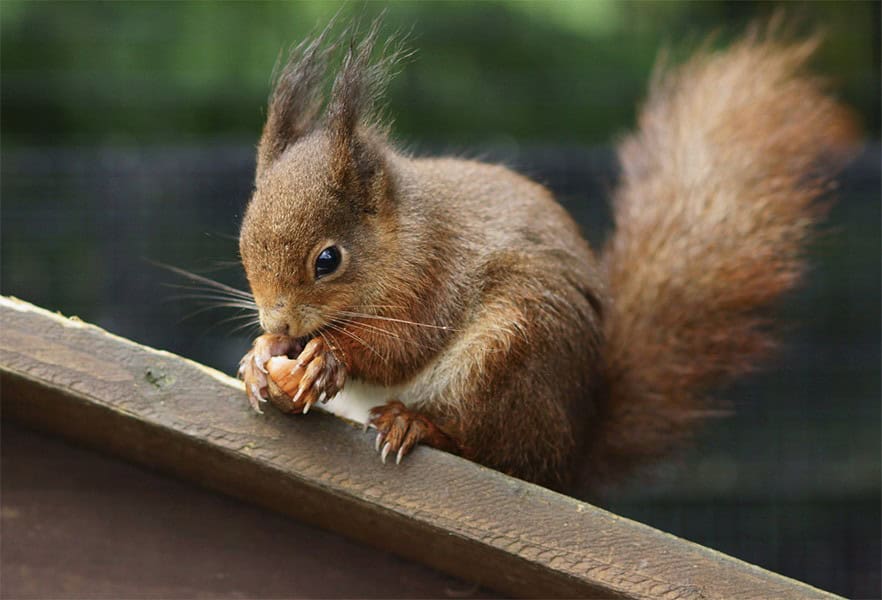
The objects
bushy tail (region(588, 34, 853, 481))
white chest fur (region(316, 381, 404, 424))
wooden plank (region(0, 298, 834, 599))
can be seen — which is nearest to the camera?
wooden plank (region(0, 298, 834, 599))

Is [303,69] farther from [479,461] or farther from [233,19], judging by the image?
[233,19]

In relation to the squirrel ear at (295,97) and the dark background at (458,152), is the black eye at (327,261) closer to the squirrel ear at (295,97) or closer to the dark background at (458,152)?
the squirrel ear at (295,97)

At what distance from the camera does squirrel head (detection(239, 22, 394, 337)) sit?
3.63 ft

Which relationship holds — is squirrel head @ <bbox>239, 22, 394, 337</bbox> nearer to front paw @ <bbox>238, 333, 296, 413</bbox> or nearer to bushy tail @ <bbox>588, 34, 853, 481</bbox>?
front paw @ <bbox>238, 333, 296, 413</bbox>

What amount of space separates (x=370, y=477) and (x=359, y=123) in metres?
0.41

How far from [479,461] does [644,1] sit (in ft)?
7.67

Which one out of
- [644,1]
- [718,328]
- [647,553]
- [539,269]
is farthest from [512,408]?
[644,1]

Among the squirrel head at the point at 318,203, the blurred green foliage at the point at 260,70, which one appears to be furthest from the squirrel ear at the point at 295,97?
the blurred green foliage at the point at 260,70

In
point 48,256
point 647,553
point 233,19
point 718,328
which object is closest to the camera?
point 647,553

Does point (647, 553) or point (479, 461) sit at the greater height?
point (479, 461)

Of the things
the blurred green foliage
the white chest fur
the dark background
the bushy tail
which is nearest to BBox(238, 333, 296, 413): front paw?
the white chest fur

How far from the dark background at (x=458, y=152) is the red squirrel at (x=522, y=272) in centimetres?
91

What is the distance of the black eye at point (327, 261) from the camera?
112 cm

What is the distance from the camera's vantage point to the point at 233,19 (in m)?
2.95
